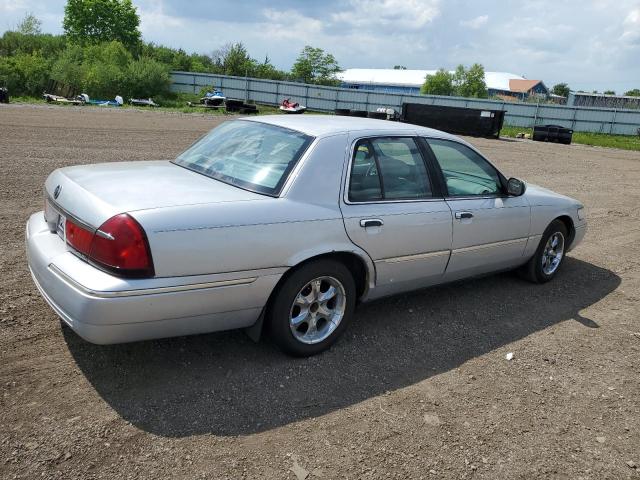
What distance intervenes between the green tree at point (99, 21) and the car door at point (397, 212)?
7953 cm

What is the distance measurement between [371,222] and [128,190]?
1.65 m

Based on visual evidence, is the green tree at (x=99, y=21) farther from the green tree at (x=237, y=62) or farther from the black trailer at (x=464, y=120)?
the black trailer at (x=464, y=120)

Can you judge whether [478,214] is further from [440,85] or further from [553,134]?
[440,85]

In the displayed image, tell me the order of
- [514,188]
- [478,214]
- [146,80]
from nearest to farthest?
1. [478,214]
2. [514,188]
3. [146,80]

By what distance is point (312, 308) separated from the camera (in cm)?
374

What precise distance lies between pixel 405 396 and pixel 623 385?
5.46ft

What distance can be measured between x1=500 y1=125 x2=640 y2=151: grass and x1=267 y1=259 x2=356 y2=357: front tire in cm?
3368

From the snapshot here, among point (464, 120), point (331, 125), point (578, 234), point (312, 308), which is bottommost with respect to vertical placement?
point (312, 308)

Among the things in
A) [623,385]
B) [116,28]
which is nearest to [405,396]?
[623,385]

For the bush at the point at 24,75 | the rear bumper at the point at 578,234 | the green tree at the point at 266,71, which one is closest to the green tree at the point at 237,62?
the green tree at the point at 266,71

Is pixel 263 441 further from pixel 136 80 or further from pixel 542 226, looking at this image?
pixel 136 80

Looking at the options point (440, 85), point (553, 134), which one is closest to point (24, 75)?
point (553, 134)

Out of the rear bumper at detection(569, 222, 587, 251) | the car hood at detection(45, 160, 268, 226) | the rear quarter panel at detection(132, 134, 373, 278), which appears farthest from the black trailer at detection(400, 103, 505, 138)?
the car hood at detection(45, 160, 268, 226)

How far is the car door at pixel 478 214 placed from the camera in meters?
4.52
